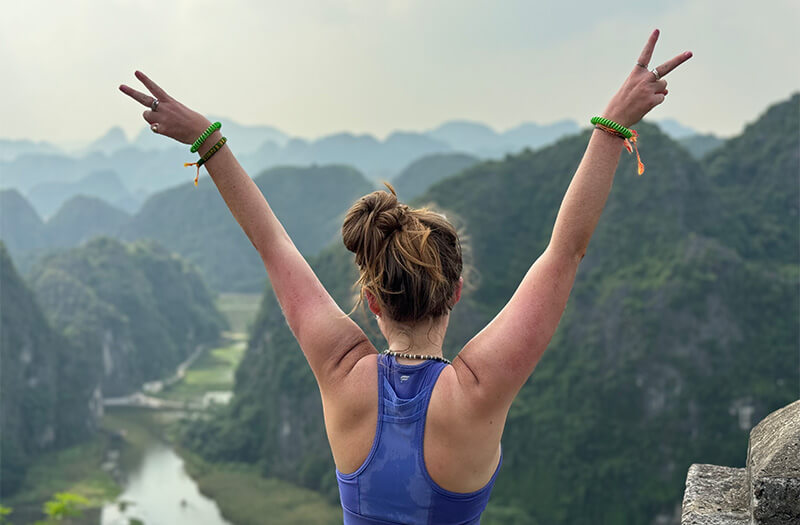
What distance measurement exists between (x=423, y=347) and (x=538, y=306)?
0.22m

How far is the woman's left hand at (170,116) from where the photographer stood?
155cm

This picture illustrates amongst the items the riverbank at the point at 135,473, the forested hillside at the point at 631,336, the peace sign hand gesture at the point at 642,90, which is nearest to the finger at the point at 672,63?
the peace sign hand gesture at the point at 642,90

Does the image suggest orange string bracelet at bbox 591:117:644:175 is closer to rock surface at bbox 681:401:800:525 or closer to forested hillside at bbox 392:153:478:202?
rock surface at bbox 681:401:800:525

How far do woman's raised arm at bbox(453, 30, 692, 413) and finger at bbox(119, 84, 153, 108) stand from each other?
81 cm

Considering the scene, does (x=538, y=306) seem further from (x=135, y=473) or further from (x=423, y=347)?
(x=135, y=473)

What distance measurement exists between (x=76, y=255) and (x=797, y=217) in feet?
176

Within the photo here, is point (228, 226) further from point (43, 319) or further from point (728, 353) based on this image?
point (728, 353)

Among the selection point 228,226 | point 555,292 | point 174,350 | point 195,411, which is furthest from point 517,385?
point 228,226

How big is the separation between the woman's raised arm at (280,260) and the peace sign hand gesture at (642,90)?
629 millimetres

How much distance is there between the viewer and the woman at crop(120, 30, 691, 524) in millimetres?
1309

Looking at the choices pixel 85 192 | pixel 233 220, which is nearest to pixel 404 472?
pixel 233 220

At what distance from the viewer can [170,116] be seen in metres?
1.55

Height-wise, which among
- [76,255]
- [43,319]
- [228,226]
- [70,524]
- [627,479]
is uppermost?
[228,226]

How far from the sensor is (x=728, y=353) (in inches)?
1363
